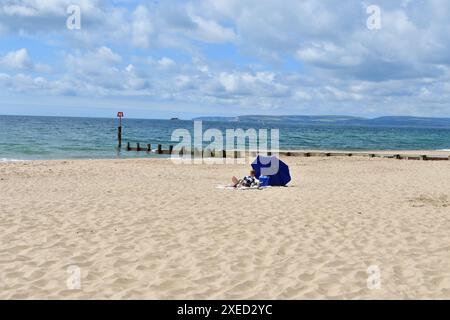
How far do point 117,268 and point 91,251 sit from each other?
3.61 feet

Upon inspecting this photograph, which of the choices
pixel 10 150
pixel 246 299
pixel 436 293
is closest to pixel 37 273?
pixel 246 299

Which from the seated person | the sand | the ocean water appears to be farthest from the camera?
the ocean water

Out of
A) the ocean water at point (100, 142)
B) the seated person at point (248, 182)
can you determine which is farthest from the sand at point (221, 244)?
the ocean water at point (100, 142)

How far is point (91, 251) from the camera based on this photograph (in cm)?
769

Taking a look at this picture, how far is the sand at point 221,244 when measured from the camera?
241 inches

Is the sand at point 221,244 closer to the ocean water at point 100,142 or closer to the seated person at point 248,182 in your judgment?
the seated person at point 248,182

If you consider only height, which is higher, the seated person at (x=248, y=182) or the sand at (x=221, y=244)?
the seated person at (x=248, y=182)

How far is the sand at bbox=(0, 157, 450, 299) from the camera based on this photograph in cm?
612

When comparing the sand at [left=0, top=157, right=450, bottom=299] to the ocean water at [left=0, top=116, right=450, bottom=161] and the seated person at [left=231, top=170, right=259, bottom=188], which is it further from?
the ocean water at [left=0, top=116, right=450, bottom=161]

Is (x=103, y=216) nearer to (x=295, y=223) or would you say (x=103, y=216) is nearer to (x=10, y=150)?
(x=295, y=223)

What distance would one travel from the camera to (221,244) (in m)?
8.23

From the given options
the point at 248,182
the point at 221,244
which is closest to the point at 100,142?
the point at 248,182

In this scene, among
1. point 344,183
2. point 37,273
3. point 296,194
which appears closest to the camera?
point 37,273

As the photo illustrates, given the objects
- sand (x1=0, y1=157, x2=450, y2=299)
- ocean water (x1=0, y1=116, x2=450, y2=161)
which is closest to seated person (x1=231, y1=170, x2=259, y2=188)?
sand (x1=0, y1=157, x2=450, y2=299)
